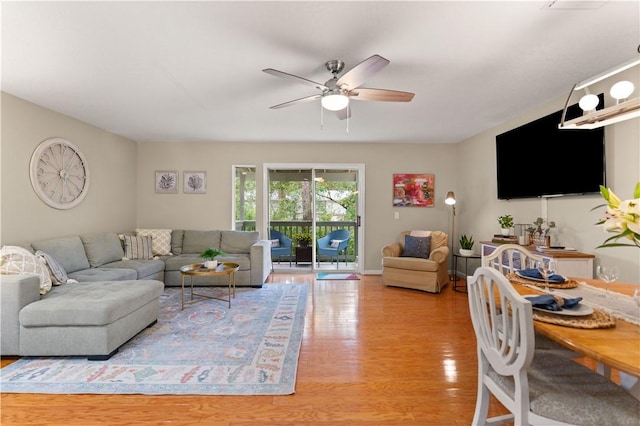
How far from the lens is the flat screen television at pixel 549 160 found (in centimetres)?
288

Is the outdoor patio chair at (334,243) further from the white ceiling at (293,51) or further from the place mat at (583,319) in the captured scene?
the place mat at (583,319)

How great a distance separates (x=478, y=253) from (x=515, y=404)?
13.6ft

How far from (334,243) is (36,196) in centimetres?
447

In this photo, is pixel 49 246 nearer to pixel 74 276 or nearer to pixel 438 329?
pixel 74 276

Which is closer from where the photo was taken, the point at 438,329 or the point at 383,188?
the point at 438,329

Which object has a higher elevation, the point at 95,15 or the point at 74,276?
the point at 95,15

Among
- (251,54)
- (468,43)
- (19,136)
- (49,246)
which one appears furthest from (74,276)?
(468,43)

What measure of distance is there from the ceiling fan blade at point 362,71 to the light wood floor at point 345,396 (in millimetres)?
2256

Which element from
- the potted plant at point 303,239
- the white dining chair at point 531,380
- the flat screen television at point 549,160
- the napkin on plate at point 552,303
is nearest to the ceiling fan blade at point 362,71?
the white dining chair at point 531,380

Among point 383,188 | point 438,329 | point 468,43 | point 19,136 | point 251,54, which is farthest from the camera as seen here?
point 383,188

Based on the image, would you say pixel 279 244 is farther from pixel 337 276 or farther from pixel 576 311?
pixel 576 311

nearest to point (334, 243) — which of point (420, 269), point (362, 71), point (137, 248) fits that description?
point (420, 269)

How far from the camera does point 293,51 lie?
237 centimetres

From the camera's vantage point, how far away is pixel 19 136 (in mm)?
3379
